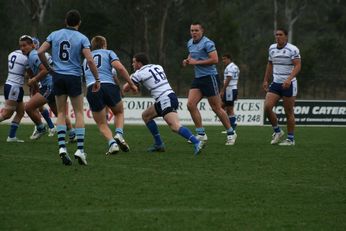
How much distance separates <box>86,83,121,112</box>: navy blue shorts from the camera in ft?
39.6

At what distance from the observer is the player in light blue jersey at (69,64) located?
1040cm

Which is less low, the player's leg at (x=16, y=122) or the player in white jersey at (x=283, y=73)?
the player in white jersey at (x=283, y=73)

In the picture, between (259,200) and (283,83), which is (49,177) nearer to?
(259,200)

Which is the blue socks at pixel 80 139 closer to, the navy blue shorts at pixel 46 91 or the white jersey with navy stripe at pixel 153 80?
the white jersey with navy stripe at pixel 153 80

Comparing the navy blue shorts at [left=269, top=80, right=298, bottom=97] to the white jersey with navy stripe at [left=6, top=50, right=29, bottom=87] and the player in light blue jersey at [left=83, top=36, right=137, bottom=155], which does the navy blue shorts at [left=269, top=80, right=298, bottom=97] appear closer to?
the player in light blue jersey at [left=83, top=36, right=137, bottom=155]

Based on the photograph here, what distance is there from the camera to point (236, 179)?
30.5ft

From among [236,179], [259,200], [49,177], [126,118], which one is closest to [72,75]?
[49,177]

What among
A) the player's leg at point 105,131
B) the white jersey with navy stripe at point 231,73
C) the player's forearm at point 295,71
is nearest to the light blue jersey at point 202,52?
the player's forearm at point 295,71

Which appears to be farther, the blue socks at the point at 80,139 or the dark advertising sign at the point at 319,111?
the dark advertising sign at the point at 319,111

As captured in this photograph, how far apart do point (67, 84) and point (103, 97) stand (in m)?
1.82

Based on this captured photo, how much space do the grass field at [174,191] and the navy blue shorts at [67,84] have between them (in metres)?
0.99

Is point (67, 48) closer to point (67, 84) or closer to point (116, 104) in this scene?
point (67, 84)

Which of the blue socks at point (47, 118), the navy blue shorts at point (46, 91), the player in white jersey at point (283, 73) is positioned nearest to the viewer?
the player in white jersey at point (283, 73)

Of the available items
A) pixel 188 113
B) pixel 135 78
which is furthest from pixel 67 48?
pixel 188 113
